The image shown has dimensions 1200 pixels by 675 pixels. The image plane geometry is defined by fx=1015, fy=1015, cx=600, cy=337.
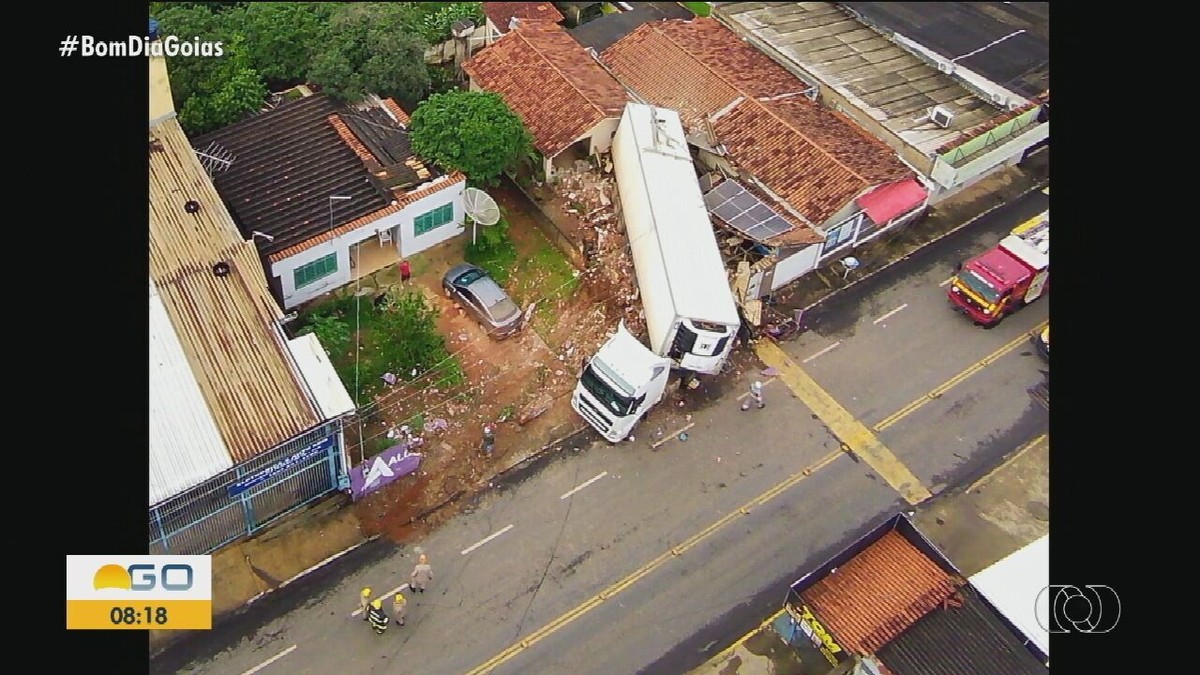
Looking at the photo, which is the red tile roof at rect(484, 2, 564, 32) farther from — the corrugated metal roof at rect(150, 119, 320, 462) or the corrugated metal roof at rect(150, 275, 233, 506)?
the corrugated metal roof at rect(150, 275, 233, 506)

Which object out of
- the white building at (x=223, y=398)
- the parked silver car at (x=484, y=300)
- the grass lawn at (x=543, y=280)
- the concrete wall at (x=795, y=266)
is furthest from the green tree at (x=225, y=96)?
the concrete wall at (x=795, y=266)

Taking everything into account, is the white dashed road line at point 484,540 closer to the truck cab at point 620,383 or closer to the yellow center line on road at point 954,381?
the truck cab at point 620,383

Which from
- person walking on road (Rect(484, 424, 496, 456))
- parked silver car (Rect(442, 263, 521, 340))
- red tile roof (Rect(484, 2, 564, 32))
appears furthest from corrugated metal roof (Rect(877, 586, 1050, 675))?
red tile roof (Rect(484, 2, 564, 32))

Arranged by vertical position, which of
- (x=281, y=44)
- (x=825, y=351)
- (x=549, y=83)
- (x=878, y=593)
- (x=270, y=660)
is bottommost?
(x=270, y=660)

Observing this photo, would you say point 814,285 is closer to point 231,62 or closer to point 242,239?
point 242,239

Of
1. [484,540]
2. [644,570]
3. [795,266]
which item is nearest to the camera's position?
[644,570]

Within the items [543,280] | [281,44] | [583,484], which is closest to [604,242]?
[543,280]
